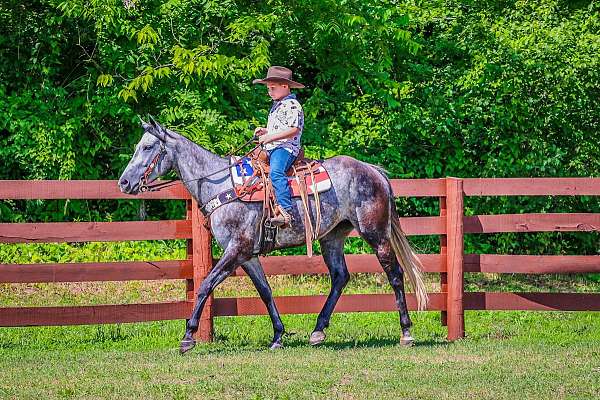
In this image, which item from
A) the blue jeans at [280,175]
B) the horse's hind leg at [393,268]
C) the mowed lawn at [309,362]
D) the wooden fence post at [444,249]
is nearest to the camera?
the mowed lawn at [309,362]

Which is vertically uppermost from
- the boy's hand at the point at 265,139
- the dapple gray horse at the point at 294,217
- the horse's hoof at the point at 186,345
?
the boy's hand at the point at 265,139

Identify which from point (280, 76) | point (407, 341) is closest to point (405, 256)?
point (407, 341)

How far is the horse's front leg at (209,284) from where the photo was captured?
31.0 feet

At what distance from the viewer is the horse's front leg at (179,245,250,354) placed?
31.0ft

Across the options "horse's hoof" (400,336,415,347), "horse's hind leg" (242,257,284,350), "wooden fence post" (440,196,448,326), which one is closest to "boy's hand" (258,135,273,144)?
"horse's hind leg" (242,257,284,350)

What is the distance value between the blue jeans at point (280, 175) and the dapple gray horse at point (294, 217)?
225 millimetres

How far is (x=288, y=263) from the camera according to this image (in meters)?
10.5

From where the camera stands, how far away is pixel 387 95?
50.5 ft

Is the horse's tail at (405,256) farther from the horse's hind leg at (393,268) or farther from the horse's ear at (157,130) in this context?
the horse's ear at (157,130)

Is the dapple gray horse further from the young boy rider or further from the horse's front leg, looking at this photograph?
the young boy rider

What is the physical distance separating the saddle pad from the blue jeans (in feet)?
0.48

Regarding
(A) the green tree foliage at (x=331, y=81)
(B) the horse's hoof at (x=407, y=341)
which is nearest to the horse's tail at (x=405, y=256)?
(B) the horse's hoof at (x=407, y=341)

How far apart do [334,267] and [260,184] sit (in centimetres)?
117

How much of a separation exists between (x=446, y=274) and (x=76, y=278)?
137 inches
